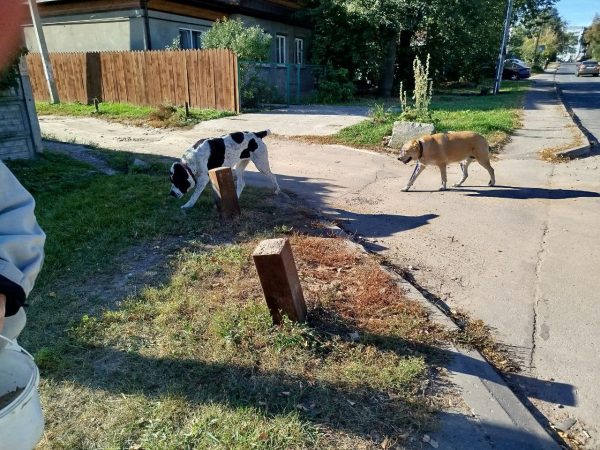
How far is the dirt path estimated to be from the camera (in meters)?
3.02

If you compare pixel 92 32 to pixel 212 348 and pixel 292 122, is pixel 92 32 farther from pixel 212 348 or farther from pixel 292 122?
pixel 212 348

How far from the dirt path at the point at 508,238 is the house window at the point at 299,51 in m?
14.7

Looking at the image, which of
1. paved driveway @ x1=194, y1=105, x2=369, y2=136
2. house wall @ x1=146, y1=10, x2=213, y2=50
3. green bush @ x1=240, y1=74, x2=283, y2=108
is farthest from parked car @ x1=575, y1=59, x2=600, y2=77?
house wall @ x1=146, y1=10, x2=213, y2=50

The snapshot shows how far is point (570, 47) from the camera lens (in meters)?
112

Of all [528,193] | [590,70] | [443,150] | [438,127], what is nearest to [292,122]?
[438,127]

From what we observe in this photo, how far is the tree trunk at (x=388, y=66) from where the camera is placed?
20391 mm

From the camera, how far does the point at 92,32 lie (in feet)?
57.9

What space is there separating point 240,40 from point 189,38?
4.13 m

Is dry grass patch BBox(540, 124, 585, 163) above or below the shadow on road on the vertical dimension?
above

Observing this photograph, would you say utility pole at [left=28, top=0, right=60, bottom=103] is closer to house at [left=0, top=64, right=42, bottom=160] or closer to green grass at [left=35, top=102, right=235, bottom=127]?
green grass at [left=35, top=102, right=235, bottom=127]

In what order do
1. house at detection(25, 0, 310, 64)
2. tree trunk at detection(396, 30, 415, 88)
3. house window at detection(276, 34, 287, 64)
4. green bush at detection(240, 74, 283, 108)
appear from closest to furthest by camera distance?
green bush at detection(240, 74, 283, 108), house at detection(25, 0, 310, 64), house window at detection(276, 34, 287, 64), tree trunk at detection(396, 30, 415, 88)

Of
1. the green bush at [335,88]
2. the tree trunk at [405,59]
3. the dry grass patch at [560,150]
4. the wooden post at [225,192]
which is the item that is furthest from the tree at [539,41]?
the wooden post at [225,192]

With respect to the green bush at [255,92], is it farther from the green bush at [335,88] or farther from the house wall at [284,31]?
the house wall at [284,31]

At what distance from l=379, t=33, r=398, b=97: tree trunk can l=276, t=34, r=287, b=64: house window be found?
4.83m
